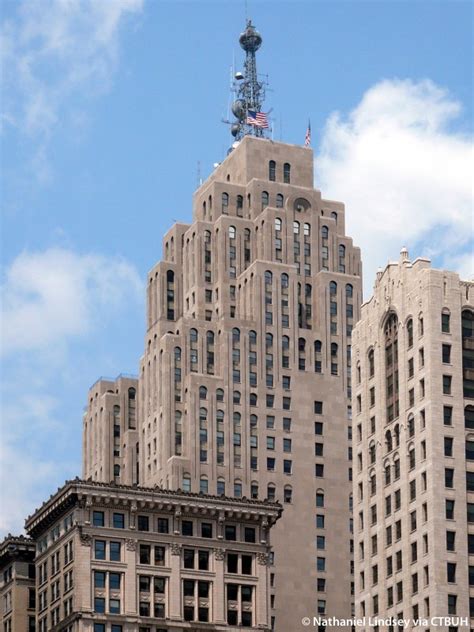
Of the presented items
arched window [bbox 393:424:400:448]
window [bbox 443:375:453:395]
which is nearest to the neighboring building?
window [bbox 443:375:453:395]

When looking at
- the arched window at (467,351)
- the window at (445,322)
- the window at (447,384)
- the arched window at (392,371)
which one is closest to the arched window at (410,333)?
the arched window at (392,371)

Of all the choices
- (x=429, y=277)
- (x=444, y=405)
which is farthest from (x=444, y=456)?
(x=429, y=277)

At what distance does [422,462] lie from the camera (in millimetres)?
187375

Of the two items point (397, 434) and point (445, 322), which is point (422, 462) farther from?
point (445, 322)

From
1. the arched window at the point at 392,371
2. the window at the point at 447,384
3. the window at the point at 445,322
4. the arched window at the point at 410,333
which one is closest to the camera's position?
the window at the point at 447,384

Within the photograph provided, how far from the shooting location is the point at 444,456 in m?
186

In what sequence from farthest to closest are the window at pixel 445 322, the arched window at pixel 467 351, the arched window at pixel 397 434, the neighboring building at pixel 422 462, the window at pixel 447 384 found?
the arched window at pixel 397 434
the window at pixel 445 322
the arched window at pixel 467 351
the window at pixel 447 384
the neighboring building at pixel 422 462

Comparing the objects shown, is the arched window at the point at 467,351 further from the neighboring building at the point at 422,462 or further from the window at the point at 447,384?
the window at the point at 447,384

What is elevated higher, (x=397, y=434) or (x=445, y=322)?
(x=445, y=322)

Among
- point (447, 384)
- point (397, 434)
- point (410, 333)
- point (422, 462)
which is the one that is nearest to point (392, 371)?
point (410, 333)

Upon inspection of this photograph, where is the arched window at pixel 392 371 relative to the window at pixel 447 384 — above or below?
above

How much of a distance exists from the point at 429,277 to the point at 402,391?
12.2 metres

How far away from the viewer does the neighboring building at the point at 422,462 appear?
598ft

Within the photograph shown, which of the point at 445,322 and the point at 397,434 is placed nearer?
the point at 445,322
